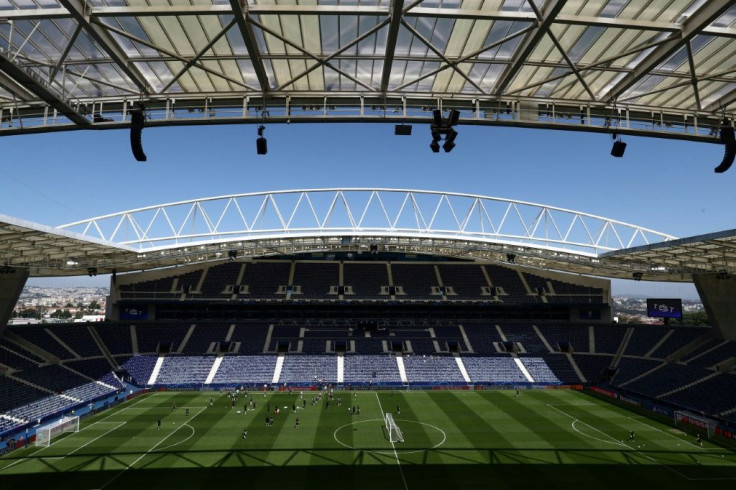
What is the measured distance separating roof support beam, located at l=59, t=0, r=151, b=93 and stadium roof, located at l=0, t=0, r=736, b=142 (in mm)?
42

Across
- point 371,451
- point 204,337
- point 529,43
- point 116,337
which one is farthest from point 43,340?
point 529,43

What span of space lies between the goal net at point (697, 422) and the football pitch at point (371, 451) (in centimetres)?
172

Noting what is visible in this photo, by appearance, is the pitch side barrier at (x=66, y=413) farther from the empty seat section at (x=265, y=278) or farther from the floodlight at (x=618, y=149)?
the floodlight at (x=618, y=149)

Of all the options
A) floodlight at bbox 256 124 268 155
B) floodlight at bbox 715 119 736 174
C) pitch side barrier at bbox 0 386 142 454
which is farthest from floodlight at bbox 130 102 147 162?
pitch side barrier at bbox 0 386 142 454

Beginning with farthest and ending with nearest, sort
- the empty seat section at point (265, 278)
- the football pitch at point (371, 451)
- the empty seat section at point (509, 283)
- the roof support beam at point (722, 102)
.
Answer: the empty seat section at point (509, 283)
the empty seat section at point (265, 278)
the football pitch at point (371, 451)
the roof support beam at point (722, 102)

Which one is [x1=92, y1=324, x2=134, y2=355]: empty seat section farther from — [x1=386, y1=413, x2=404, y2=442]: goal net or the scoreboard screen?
the scoreboard screen

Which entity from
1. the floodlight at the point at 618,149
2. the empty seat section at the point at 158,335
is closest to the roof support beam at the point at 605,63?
the floodlight at the point at 618,149

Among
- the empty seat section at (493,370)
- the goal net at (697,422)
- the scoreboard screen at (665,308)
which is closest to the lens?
the goal net at (697,422)

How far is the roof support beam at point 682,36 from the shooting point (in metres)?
9.48

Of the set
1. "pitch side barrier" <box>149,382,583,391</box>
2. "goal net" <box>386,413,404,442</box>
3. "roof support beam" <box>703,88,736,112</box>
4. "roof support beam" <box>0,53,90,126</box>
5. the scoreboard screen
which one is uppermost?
"roof support beam" <box>703,88,736,112</box>

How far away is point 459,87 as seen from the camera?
13.8 meters

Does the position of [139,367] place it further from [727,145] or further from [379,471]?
[727,145]

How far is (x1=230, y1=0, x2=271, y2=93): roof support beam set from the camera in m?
9.57

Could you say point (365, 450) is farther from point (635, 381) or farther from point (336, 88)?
point (635, 381)
